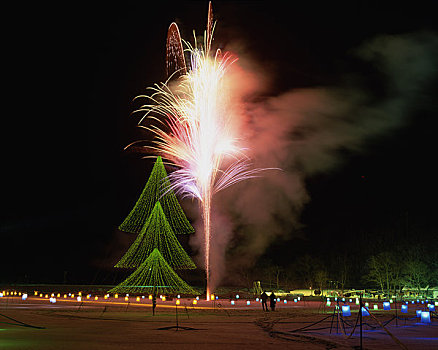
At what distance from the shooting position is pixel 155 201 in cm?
4231

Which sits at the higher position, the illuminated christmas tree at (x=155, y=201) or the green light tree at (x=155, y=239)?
the illuminated christmas tree at (x=155, y=201)

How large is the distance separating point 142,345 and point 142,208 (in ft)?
95.2

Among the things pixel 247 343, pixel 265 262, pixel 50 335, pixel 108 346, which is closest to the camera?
pixel 108 346

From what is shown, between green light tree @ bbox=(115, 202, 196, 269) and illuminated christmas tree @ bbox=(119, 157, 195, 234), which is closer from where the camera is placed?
illuminated christmas tree @ bbox=(119, 157, 195, 234)

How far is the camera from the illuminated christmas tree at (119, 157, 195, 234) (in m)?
40.9

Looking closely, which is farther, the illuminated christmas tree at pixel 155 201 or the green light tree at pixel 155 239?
the green light tree at pixel 155 239

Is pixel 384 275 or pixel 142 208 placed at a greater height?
pixel 142 208

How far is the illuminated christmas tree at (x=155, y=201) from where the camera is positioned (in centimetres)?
4088

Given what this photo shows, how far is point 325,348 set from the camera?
41.7ft

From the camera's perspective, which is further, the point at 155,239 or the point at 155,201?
the point at 155,201

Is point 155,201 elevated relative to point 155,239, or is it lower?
elevated

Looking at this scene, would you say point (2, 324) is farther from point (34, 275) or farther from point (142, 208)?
point (34, 275)

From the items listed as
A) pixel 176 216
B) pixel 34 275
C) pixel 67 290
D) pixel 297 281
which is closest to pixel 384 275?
pixel 297 281

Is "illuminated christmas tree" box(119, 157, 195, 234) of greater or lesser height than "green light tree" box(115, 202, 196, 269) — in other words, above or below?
above
